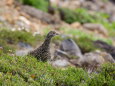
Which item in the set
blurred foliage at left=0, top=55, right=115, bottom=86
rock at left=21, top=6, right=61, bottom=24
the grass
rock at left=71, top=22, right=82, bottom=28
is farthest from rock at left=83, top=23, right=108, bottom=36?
blurred foliage at left=0, top=55, right=115, bottom=86

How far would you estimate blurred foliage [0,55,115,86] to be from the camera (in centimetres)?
788

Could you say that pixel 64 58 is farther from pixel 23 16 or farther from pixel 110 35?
pixel 110 35

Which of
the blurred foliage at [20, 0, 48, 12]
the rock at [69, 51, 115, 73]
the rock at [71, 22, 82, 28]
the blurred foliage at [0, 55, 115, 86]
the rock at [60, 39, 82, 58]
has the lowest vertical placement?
the rock at [71, 22, 82, 28]

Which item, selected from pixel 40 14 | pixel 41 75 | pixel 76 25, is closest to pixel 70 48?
pixel 41 75

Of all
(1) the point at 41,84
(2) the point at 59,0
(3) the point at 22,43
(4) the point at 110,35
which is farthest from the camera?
(2) the point at 59,0

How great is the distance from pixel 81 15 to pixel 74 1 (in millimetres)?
9385

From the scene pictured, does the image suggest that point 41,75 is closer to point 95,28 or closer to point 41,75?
point 41,75

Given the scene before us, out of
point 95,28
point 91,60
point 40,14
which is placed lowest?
point 95,28

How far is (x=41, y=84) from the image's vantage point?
804 cm

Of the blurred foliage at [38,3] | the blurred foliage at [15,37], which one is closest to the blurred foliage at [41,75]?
the blurred foliage at [15,37]

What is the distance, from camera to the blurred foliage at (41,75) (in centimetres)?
788

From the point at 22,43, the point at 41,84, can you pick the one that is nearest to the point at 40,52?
the point at 41,84

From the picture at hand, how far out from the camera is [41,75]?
834 centimetres

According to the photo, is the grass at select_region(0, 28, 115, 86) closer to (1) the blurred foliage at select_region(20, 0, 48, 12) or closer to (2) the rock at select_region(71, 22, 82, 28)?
(2) the rock at select_region(71, 22, 82, 28)
